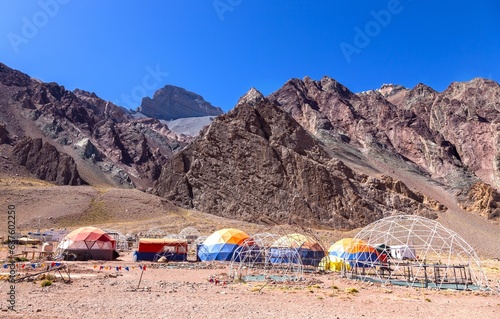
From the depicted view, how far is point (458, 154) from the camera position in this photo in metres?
153

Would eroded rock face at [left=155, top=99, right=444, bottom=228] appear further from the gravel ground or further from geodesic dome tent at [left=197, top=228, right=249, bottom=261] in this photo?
the gravel ground

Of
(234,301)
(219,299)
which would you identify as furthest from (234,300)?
(219,299)

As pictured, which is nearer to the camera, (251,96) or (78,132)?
(251,96)

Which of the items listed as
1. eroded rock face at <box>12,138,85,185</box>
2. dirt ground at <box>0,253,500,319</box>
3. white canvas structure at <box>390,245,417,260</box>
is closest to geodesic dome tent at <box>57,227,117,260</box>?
dirt ground at <box>0,253,500,319</box>

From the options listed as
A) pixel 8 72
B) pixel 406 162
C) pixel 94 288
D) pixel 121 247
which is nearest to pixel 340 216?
pixel 121 247

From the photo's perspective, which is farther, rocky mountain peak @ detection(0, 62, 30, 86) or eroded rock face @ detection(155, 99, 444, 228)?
rocky mountain peak @ detection(0, 62, 30, 86)

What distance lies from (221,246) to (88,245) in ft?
41.4

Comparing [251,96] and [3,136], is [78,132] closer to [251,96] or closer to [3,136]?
[3,136]

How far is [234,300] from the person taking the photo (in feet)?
60.2

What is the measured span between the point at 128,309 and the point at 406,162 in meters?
134

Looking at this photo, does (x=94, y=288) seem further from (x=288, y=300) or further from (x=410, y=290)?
(x=410, y=290)

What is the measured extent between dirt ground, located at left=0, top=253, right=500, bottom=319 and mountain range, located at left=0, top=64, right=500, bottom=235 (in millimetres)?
61491

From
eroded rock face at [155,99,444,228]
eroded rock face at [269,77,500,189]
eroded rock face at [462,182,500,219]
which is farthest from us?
eroded rock face at [269,77,500,189]

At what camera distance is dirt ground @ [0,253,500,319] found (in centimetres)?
1521
